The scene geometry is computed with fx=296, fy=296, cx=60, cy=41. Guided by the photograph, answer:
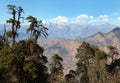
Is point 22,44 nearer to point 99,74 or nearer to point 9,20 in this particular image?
point 9,20

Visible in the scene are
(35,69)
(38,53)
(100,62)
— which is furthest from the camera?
(100,62)

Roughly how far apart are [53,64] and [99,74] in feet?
54.6

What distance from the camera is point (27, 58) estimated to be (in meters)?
72.8

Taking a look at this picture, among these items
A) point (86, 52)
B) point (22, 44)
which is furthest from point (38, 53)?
point (86, 52)

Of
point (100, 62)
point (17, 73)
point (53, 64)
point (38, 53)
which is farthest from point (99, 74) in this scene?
point (17, 73)

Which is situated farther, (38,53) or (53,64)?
(53,64)

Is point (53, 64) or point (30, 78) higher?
point (53, 64)

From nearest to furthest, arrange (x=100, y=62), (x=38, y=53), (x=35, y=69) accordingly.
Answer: (x=35, y=69) → (x=38, y=53) → (x=100, y=62)

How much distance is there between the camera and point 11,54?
234ft

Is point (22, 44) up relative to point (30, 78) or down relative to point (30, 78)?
up

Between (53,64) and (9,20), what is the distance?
3615cm

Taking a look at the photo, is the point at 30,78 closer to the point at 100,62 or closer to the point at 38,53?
the point at 38,53

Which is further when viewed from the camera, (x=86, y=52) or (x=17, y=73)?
(x=86, y=52)

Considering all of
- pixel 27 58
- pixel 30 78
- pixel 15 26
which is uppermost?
pixel 15 26
